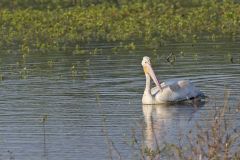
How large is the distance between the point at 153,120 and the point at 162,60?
7.08 m

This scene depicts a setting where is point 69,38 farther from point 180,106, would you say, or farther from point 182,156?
point 182,156

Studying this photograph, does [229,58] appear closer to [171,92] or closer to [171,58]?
A: [171,58]

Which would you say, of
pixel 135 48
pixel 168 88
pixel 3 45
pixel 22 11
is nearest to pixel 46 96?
pixel 168 88

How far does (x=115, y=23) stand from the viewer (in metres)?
30.1

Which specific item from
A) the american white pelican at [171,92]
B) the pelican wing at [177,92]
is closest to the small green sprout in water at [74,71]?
→ the american white pelican at [171,92]

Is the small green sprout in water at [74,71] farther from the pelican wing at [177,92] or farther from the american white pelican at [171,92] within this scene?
the pelican wing at [177,92]

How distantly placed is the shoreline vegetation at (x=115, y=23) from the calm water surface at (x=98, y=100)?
5.64 feet

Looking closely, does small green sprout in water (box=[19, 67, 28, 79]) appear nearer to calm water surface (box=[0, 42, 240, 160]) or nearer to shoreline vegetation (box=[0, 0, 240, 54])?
calm water surface (box=[0, 42, 240, 160])

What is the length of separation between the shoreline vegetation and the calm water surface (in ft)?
5.64

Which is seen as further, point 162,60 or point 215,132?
point 162,60

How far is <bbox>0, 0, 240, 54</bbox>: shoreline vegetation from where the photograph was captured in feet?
87.2

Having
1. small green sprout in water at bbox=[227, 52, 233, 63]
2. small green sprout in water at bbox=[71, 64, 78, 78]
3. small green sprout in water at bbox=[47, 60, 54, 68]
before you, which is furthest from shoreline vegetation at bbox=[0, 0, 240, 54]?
small green sprout in water at bbox=[71, 64, 78, 78]

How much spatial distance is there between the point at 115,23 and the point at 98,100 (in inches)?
608

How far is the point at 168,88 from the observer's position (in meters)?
17.1
